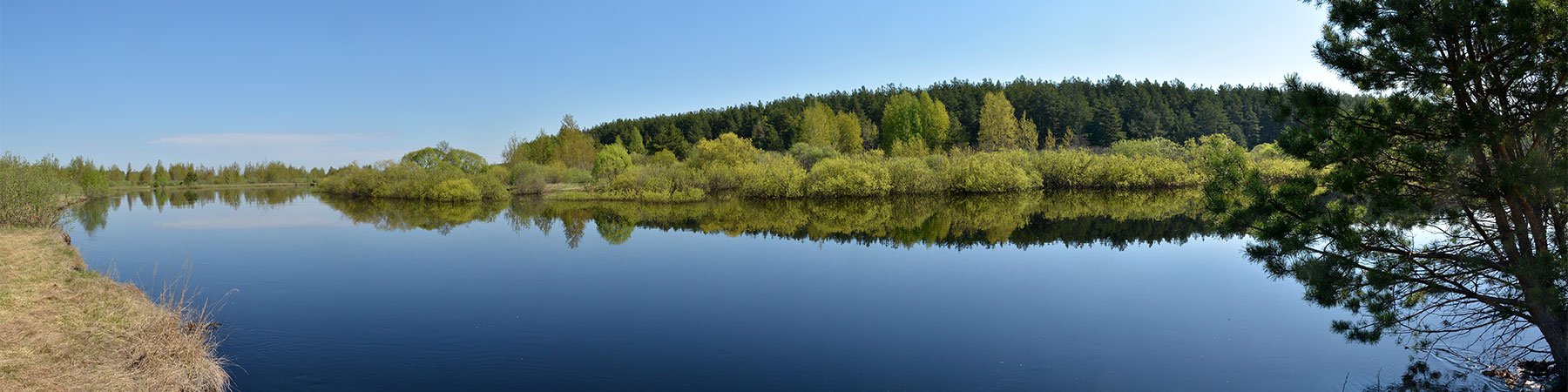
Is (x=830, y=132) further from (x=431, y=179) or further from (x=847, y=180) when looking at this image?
(x=431, y=179)

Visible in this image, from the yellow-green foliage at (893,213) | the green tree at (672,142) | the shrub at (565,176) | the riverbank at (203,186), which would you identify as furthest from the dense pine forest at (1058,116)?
the riverbank at (203,186)

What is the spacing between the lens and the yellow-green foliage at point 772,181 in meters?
34.8

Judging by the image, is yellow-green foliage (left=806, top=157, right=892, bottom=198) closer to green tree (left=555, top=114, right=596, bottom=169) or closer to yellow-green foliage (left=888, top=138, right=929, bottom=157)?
yellow-green foliage (left=888, top=138, right=929, bottom=157)

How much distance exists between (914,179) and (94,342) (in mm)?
32160

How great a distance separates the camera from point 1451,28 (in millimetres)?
5172

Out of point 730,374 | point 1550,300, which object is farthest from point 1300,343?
point 730,374

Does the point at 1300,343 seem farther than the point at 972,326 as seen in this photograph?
No

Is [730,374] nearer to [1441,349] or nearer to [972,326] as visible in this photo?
[972,326]

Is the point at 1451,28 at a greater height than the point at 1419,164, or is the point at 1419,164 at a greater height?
the point at 1451,28

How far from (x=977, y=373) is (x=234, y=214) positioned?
3217 cm

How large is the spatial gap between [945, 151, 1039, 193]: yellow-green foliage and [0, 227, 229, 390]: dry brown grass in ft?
105

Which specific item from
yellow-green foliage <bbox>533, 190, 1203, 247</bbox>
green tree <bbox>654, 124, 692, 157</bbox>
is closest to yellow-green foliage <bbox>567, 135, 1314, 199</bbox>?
yellow-green foliage <bbox>533, 190, 1203, 247</bbox>

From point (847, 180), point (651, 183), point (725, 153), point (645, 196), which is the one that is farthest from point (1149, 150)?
point (645, 196)

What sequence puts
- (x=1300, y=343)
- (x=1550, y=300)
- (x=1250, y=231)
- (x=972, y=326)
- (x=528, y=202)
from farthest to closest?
(x=528, y=202) → (x=972, y=326) → (x=1300, y=343) → (x=1250, y=231) → (x=1550, y=300)
